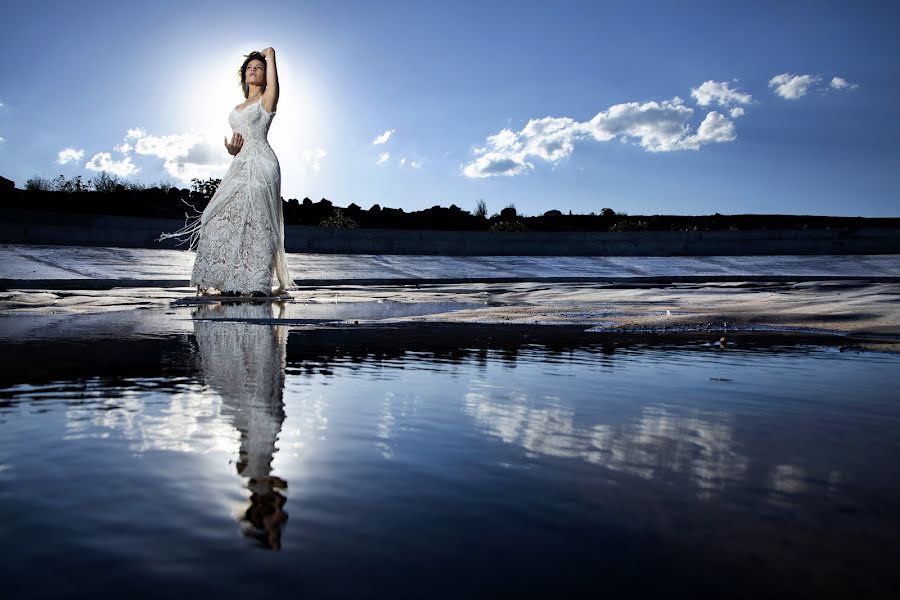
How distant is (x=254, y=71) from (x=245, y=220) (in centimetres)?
228

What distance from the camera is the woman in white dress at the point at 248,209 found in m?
12.2

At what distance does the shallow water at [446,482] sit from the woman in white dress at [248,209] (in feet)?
27.5

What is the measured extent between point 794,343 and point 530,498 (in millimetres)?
4389

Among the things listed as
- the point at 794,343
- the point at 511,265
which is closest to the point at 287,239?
the point at 511,265

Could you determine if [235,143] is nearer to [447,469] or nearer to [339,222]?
[447,469]

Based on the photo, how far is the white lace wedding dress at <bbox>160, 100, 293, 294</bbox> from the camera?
1220cm

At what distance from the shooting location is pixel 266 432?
2486 mm

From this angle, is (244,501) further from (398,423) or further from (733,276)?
(733,276)

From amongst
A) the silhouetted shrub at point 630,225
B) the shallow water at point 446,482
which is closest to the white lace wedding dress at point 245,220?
the shallow water at point 446,482

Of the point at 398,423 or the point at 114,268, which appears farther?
the point at 114,268

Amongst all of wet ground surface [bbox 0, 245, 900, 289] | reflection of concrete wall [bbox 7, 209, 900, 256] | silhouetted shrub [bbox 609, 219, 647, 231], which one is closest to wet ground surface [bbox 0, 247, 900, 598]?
wet ground surface [bbox 0, 245, 900, 289]

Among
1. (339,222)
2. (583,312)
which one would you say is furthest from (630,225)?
(583,312)

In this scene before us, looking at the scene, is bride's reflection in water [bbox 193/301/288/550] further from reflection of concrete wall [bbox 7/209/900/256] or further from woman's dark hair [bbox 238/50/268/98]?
reflection of concrete wall [bbox 7/209/900/256]

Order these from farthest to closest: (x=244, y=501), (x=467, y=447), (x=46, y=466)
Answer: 1. (x=467, y=447)
2. (x=46, y=466)
3. (x=244, y=501)
